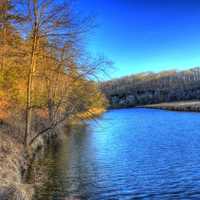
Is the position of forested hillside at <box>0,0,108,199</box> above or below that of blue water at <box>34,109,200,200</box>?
above

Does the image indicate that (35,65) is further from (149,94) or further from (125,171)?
(149,94)

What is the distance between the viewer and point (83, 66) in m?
20.7

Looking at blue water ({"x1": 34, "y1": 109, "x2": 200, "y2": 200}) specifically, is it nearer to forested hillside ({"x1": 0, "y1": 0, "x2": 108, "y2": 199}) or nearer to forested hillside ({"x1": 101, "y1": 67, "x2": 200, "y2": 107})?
forested hillside ({"x1": 0, "y1": 0, "x2": 108, "y2": 199})

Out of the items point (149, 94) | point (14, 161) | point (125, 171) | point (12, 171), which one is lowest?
point (125, 171)

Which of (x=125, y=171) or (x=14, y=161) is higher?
(x=14, y=161)

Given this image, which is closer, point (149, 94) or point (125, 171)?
point (125, 171)

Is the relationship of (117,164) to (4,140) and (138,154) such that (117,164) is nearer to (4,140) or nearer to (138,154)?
(138,154)

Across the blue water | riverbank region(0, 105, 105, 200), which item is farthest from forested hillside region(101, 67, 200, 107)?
riverbank region(0, 105, 105, 200)

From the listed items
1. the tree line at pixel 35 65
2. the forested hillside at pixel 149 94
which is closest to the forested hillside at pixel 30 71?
the tree line at pixel 35 65

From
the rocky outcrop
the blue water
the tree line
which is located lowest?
the blue water

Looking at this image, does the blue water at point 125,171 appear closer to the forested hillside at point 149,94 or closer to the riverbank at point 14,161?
the riverbank at point 14,161

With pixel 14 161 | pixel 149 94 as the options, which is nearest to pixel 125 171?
pixel 14 161

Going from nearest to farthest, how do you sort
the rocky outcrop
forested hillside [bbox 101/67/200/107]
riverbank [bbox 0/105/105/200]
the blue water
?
the rocky outcrop < riverbank [bbox 0/105/105/200] < the blue water < forested hillside [bbox 101/67/200/107]

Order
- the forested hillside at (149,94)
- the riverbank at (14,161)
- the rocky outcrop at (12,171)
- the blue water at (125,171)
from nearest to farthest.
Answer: the rocky outcrop at (12,171), the riverbank at (14,161), the blue water at (125,171), the forested hillside at (149,94)
